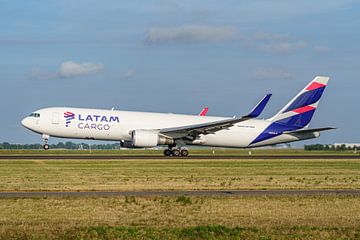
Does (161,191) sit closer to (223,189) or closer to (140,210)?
(223,189)

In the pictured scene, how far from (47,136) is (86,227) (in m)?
A: 43.3

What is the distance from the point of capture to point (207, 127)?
189 ft

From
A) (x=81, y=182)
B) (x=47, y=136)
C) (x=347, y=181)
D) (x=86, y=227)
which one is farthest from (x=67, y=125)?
(x=86, y=227)

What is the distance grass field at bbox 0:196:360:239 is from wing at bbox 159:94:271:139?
34.3 meters

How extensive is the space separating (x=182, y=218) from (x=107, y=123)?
1538 inches

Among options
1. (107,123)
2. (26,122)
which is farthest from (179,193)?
(26,122)

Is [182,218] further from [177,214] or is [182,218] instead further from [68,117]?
[68,117]

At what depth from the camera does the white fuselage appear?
184ft

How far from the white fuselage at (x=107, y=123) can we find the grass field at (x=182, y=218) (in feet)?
113

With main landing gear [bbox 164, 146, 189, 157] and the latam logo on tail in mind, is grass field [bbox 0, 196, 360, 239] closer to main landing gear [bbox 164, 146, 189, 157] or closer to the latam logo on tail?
the latam logo on tail

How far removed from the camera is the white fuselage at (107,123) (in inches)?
2210

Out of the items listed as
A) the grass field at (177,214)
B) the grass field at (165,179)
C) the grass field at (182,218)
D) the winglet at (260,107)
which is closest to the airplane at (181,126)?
the winglet at (260,107)

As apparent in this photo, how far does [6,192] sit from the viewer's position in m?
24.5

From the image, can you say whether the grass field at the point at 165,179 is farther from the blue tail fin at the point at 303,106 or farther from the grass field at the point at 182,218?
the blue tail fin at the point at 303,106
